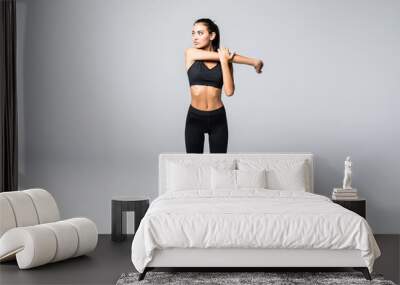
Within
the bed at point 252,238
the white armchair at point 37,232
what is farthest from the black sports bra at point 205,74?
the bed at point 252,238

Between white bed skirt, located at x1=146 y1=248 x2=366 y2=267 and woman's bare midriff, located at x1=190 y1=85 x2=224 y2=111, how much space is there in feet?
7.94

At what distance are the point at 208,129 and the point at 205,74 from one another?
573 millimetres

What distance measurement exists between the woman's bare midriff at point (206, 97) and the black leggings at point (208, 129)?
0.04 metres

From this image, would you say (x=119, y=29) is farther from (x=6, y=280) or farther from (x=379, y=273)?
(x=379, y=273)

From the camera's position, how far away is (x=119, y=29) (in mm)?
7125

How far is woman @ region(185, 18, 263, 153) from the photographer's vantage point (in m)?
6.92

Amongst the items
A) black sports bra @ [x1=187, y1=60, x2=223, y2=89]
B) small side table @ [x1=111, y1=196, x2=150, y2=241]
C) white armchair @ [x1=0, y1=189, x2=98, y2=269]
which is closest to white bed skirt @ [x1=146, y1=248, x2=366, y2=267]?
white armchair @ [x1=0, y1=189, x2=98, y2=269]

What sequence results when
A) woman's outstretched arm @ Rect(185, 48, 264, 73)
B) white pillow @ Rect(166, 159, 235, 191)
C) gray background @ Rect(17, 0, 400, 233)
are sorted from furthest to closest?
gray background @ Rect(17, 0, 400, 233) < woman's outstretched arm @ Rect(185, 48, 264, 73) < white pillow @ Rect(166, 159, 235, 191)

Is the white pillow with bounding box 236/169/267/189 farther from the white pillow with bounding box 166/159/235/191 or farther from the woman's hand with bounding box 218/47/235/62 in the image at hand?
the woman's hand with bounding box 218/47/235/62

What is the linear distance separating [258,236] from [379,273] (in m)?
1.09

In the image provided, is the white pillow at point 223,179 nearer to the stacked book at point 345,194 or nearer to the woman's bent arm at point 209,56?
the stacked book at point 345,194

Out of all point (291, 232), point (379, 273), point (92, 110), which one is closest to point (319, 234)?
point (291, 232)

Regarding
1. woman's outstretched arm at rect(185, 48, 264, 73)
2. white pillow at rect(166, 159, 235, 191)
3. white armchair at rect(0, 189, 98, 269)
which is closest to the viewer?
white armchair at rect(0, 189, 98, 269)

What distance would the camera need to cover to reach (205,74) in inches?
272
